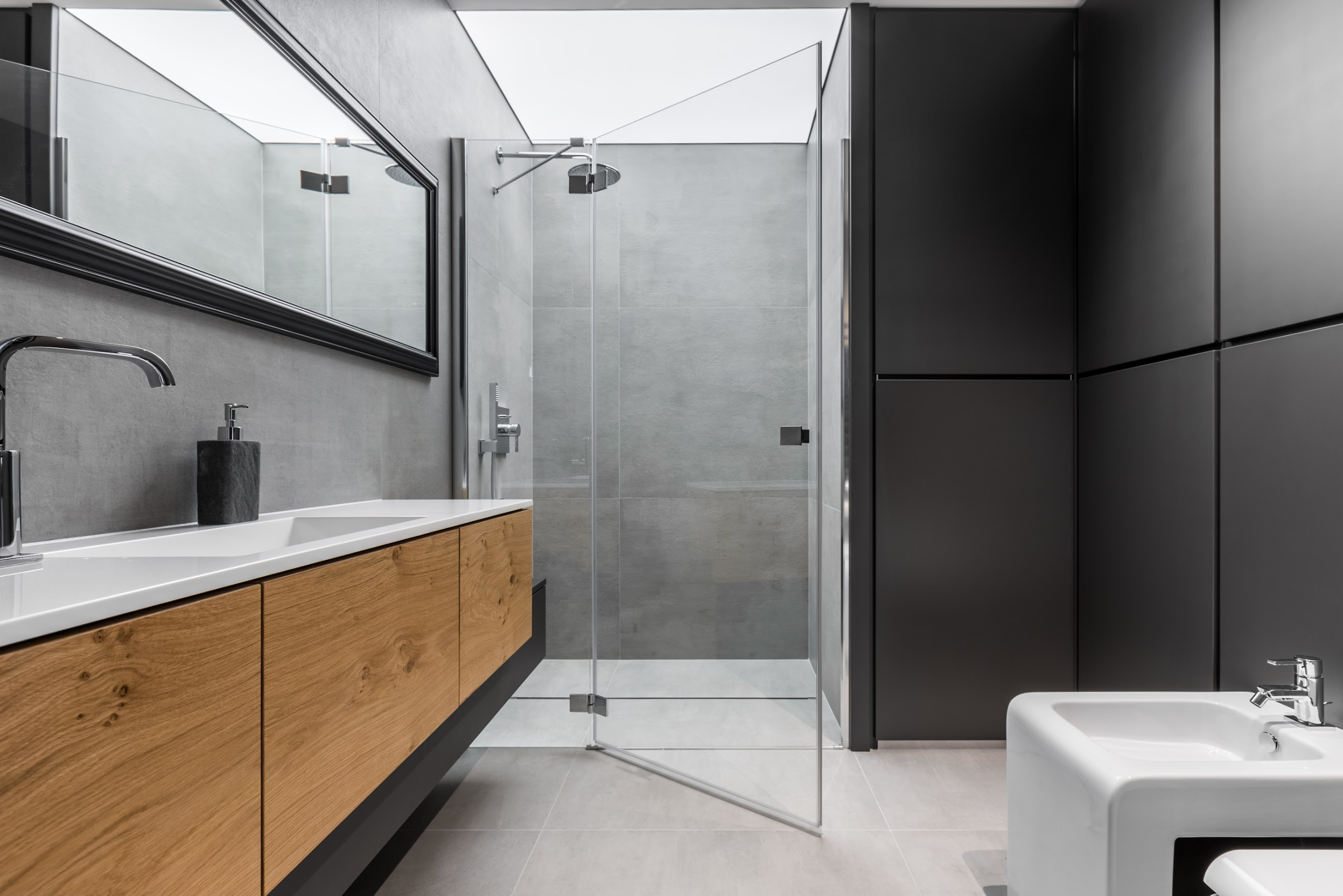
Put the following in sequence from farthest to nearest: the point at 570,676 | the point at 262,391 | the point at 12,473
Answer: the point at 570,676
the point at 262,391
the point at 12,473

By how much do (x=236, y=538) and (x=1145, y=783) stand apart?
1554mm

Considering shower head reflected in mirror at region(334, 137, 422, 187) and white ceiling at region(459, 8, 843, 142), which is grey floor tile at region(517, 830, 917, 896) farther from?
white ceiling at region(459, 8, 843, 142)

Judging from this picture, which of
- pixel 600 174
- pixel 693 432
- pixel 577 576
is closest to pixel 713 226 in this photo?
pixel 600 174

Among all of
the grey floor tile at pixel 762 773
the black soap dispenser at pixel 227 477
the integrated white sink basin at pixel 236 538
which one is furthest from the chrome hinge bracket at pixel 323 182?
the grey floor tile at pixel 762 773

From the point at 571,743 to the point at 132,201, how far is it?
1.96 m

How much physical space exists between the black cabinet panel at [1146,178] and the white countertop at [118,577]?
6.60ft

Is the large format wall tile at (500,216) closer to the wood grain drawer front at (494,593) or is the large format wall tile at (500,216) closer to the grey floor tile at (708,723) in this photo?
the wood grain drawer front at (494,593)

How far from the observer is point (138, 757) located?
0.60m

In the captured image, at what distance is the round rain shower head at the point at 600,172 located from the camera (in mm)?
2213

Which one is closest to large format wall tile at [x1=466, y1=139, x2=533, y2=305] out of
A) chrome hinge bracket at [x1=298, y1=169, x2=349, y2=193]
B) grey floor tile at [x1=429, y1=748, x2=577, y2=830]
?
chrome hinge bracket at [x1=298, y1=169, x2=349, y2=193]

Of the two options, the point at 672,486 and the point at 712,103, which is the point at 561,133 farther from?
the point at 672,486

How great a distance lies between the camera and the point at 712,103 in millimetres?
2062

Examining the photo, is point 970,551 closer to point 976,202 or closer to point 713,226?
point 976,202

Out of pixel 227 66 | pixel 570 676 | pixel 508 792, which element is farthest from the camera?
pixel 570 676
